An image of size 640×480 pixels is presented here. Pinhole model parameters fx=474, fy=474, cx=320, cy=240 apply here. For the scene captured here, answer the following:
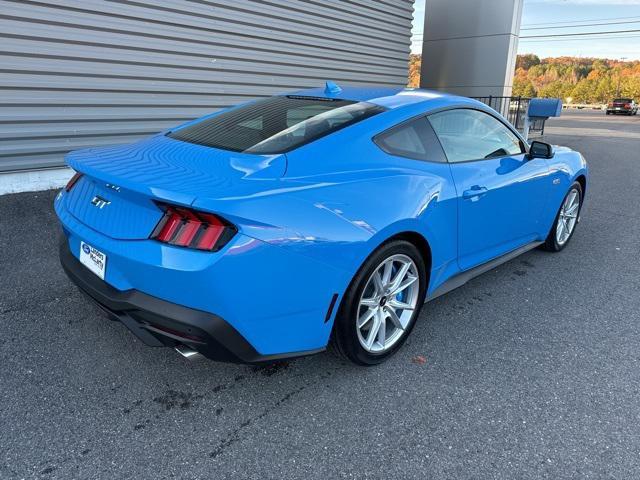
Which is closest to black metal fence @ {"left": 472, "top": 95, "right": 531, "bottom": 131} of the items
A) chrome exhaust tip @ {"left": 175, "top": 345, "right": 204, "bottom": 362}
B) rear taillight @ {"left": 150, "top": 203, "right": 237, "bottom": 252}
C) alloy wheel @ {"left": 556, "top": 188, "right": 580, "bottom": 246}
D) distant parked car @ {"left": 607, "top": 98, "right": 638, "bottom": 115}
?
alloy wheel @ {"left": 556, "top": 188, "right": 580, "bottom": 246}

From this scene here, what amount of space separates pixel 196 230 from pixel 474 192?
6.12 feet

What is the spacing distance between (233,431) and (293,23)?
7317 millimetres

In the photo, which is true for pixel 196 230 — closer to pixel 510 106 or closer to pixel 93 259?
pixel 93 259

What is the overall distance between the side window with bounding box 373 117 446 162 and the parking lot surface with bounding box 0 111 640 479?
1.14 m

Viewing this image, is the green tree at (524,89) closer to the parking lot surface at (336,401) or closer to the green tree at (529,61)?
the green tree at (529,61)

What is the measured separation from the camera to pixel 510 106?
1342 centimetres

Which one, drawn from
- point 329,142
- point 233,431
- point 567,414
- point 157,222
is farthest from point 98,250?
point 567,414

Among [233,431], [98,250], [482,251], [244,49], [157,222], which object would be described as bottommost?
[233,431]

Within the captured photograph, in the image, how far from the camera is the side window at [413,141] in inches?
104

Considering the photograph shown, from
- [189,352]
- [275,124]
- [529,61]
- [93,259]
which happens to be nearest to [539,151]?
[275,124]

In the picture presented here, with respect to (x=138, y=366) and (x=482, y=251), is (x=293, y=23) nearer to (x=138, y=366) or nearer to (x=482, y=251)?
(x=482, y=251)

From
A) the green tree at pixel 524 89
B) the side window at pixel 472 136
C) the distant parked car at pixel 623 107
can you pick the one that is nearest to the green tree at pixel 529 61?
the green tree at pixel 524 89

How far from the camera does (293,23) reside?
792 centimetres

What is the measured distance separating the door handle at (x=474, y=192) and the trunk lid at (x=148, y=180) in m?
1.31
